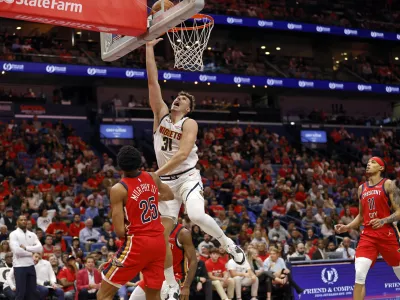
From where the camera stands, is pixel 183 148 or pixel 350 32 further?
pixel 350 32

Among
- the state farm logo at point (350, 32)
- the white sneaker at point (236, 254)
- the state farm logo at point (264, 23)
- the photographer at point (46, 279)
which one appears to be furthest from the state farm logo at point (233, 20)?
the white sneaker at point (236, 254)

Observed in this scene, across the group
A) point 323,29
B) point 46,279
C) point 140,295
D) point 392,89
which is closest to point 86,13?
point 140,295

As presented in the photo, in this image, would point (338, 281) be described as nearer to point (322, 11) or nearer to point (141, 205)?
point (141, 205)

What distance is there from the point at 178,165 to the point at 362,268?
3526mm

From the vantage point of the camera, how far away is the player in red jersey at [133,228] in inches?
265

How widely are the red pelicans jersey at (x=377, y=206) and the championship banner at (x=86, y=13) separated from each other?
14.2ft

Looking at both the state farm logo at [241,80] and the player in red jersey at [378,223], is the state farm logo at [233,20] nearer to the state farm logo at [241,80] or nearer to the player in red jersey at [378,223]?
the state farm logo at [241,80]

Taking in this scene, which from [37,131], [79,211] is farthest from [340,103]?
[79,211]

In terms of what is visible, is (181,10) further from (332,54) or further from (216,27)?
(332,54)

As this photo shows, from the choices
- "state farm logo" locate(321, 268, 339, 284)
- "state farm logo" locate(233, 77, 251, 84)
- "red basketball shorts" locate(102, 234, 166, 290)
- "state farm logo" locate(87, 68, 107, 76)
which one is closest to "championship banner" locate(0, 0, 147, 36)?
"red basketball shorts" locate(102, 234, 166, 290)

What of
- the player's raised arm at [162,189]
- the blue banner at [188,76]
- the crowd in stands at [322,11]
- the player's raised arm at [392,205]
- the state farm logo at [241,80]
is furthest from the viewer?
the crowd in stands at [322,11]

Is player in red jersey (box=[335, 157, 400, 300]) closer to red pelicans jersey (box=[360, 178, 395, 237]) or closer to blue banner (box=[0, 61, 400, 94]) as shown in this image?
red pelicans jersey (box=[360, 178, 395, 237])

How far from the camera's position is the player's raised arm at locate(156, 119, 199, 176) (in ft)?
25.6

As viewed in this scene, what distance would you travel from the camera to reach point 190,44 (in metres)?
10.3
